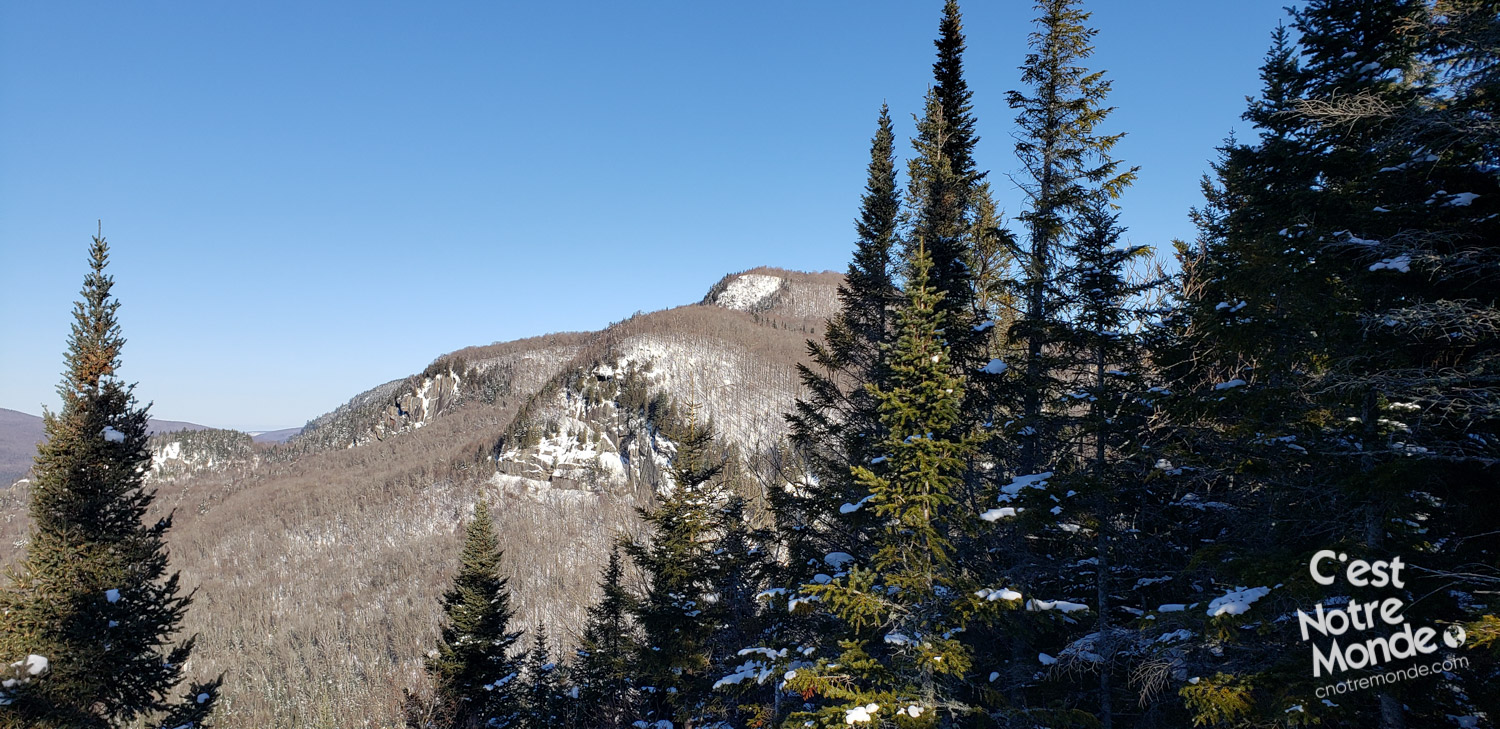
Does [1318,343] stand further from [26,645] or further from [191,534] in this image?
[191,534]

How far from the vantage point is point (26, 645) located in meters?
13.5

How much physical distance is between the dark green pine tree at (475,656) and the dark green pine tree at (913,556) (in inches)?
770

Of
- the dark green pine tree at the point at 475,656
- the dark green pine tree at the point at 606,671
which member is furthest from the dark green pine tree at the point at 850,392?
the dark green pine tree at the point at 475,656

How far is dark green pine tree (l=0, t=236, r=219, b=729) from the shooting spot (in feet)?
44.3

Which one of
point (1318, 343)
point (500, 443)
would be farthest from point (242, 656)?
point (1318, 343)

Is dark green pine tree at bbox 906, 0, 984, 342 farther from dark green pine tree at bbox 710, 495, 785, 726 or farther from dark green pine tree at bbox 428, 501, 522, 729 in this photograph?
dark green pine tree at bbox 428, 501, 522, 729

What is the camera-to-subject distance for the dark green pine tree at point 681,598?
57.6ft

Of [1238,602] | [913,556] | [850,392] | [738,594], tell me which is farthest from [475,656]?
[1238,602]

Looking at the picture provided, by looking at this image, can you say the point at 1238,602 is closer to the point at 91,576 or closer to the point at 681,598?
the point at 681,598

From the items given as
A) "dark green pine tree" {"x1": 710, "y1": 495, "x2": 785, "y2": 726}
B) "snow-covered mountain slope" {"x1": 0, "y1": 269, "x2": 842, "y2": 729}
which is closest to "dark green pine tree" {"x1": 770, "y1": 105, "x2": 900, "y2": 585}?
"dark green pine tree" {"x1": 710, "y1": 495, "x2": 785, "y2": 726}

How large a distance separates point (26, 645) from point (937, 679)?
66.6ft

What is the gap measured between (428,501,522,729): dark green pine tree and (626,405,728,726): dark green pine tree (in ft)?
29.4

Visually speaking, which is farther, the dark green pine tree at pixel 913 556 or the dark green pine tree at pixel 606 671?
the dark green pine tree at pixel 606 671

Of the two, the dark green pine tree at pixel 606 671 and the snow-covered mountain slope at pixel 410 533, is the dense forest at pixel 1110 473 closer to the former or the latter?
the dark green pine tree at pixel 606 671
